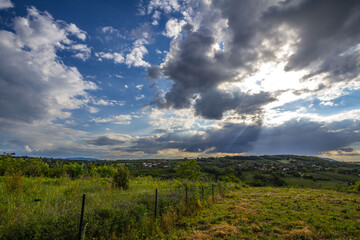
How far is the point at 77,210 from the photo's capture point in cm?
551

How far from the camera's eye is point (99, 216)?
5.87 m

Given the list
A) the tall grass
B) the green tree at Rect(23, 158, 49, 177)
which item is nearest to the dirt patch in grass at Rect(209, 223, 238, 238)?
the tall grass

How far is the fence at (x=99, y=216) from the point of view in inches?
184

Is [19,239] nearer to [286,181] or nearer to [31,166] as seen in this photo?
[31,166]

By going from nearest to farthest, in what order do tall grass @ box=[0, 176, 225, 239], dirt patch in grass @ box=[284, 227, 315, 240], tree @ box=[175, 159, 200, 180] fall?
tall grass @ box=[0, 176, 225, 239] < dirt patch in grass @ box=[284, 227, 315, 240] < tree @ box=[175, 159, 200, 180]

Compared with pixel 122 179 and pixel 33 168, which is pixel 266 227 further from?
pixel 33 168

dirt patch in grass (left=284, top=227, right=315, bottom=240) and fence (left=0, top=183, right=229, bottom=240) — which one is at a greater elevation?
fence (left=0, top=183, right=229, bottom=240)

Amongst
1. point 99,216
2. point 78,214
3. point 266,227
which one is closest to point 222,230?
point 266,227

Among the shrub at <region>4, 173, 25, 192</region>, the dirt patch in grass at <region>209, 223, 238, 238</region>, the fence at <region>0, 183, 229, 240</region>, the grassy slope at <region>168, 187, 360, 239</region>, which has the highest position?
the shrub at <region>4, 173, 25, 192</region>

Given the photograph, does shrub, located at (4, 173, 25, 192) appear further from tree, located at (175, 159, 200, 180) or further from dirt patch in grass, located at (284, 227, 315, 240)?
tree, located at (175, 159, 200, 180)

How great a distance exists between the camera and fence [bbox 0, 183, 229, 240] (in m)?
4.68

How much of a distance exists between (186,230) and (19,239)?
5764 mm

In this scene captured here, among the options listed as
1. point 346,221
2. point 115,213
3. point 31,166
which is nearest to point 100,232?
point 115,213

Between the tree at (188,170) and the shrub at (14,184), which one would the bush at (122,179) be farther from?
the tree at (188,170)
